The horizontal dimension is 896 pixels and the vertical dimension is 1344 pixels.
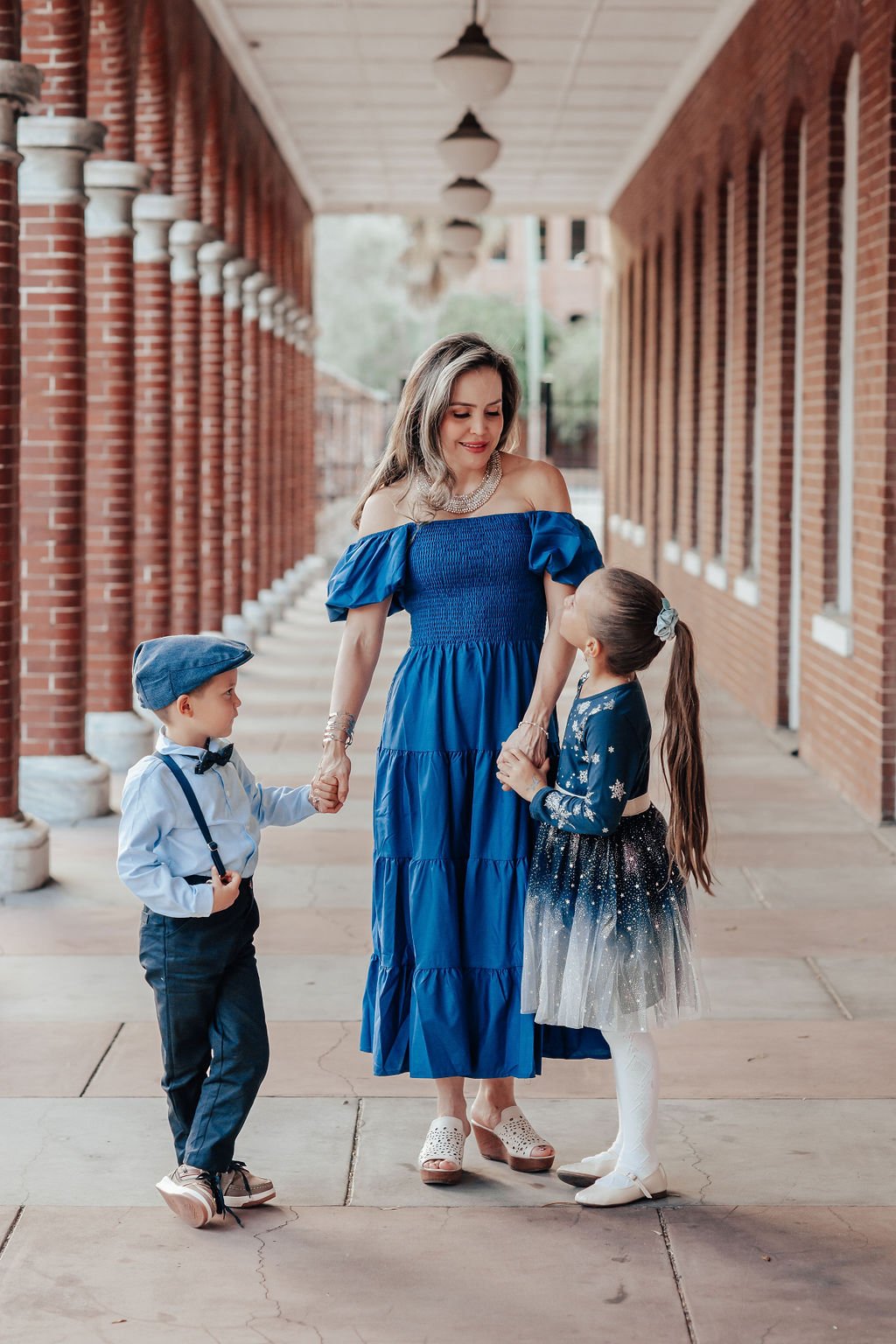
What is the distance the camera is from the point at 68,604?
8.40 meters

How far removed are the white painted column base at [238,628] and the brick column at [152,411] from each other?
365cm

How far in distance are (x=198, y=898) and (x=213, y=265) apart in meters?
10.8

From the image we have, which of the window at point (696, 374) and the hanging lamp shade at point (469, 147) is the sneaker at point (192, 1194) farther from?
the window at point (696, 374)

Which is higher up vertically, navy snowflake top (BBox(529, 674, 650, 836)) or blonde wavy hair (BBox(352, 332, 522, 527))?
blonde wavy hair (BBox(352, 332, 522, 527))

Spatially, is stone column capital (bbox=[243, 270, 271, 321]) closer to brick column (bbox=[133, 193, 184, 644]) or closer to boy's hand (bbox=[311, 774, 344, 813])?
brick column (bbox=[133, 193, 184, 644])

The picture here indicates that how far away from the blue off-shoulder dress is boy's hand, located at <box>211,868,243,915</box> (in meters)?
0.45

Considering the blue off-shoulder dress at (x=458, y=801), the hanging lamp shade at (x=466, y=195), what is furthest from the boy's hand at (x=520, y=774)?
the hanging lamp shade at (x=466, y=195)

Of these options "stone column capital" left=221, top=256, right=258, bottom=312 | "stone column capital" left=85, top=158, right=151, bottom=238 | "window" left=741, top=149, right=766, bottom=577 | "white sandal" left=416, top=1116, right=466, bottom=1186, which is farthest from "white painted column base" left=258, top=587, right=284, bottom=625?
"white sandal" left=416, top=1116, right=466, bottom=1186

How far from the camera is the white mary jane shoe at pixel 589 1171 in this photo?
412cm

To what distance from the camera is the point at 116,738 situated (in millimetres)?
9734

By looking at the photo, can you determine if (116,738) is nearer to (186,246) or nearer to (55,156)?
(55,156)

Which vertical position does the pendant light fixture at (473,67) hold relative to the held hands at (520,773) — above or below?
above

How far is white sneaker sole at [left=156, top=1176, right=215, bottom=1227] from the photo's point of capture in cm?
385

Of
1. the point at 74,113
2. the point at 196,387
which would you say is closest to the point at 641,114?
the point at 196,387
